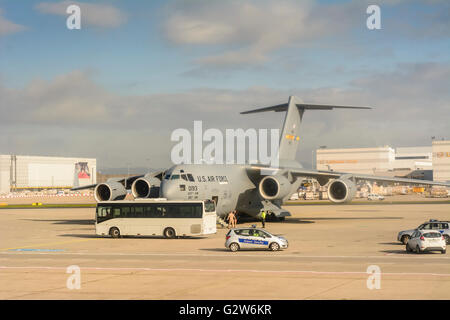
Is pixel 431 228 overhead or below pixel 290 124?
below

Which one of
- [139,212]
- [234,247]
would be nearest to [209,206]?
[139,212]

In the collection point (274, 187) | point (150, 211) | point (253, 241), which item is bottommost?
point (253, 241)

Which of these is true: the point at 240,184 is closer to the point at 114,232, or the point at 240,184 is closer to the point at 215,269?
the point at 114,232

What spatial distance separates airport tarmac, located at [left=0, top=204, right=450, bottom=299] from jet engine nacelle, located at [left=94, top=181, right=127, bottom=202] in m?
9.04

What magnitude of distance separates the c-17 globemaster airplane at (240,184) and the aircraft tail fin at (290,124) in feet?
0.32

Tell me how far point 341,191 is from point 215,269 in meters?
26.4

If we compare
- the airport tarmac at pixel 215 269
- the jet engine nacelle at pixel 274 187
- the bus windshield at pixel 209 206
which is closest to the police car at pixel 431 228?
the airport tarmac at pixel 215 269

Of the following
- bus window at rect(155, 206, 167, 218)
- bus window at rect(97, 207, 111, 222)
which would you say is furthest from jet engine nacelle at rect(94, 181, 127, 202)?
bus window at rect(155, 206, 167, 218)

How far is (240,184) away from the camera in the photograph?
49719 mm

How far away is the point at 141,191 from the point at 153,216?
10600mm

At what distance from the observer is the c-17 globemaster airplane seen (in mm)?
44022

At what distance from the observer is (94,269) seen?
23797 mm

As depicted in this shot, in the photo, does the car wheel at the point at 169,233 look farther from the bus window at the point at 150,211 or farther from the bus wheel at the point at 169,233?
the bus window at the point at 150,211

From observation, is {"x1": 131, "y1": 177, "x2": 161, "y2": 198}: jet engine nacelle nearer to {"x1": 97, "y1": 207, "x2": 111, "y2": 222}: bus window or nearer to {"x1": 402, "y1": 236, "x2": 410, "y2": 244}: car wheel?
{"x1": 97, "y1": 207, "x2": 111, "y2": 222}: bus window
